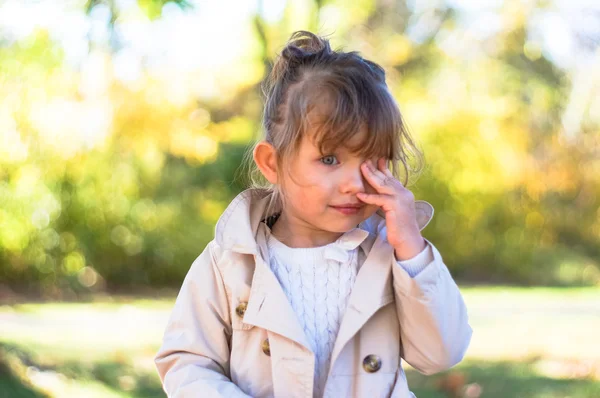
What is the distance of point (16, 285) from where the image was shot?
938 centimetres

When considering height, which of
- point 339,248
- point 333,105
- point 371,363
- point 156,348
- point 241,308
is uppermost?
point 333,105

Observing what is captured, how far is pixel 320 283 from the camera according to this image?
210cm

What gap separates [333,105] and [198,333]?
66 cm

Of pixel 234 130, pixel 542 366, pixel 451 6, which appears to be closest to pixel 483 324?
pixel 542 366

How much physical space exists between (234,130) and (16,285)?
11.6 ft

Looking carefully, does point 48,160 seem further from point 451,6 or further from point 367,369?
point 451,6

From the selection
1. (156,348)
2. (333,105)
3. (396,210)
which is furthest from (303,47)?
(156,348)

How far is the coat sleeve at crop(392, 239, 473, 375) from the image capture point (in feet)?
6.27

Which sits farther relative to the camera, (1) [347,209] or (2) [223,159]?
(2) [223,159]

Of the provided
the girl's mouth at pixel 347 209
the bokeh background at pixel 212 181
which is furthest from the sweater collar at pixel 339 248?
the bokeh background at pixel 212 181

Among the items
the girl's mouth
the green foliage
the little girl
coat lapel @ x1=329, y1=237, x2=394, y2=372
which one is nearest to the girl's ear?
the little girl

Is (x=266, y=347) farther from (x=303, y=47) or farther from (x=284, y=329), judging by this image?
(x=303, y=47)

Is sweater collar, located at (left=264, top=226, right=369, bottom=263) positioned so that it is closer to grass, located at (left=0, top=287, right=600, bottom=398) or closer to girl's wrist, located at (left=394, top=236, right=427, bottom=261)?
girl's wrist, located at (left=394, top=236, right=427, bottom=261)

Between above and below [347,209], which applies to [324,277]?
below
